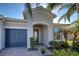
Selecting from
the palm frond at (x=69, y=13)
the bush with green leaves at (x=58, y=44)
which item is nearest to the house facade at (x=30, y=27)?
the bush with green leaves at (x=58, y=44)

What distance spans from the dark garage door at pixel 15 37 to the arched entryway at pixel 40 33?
567 millimetres

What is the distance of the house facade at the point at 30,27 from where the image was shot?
9180 millimetres

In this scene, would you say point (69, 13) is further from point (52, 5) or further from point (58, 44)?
point (58, 44)

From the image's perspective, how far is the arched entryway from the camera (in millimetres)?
9180

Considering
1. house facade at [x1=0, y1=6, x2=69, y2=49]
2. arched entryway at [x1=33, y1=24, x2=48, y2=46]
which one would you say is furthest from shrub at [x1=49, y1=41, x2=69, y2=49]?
arched entryway at [x1=33, y1=24, x2=48, y2=46]

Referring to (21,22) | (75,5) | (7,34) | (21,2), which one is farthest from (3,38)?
(75,5)

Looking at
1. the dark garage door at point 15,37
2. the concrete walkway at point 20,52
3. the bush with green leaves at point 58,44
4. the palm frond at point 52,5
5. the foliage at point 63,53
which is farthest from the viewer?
the dark garage door at point 15,37

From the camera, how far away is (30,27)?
9281mm

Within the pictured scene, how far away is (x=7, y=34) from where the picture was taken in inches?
380

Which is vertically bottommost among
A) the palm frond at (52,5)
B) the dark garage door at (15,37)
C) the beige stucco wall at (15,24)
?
the dark garage door at (15,37)

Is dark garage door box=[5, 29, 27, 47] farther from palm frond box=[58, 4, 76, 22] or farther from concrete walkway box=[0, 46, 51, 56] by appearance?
palm frond box=[58, 4, 76, 22]

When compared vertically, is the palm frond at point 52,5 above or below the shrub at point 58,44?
above

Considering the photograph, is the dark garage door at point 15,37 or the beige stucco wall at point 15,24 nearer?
the beige stucco wall at point 15,24

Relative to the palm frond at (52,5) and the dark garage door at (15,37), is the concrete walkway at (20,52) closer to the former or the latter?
the dark garage door at (15,37)
